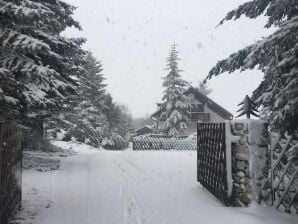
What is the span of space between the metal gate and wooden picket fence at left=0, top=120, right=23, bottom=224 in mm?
5198

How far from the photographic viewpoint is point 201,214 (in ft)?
25.3

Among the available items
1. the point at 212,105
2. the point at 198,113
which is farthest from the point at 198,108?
the point at 212,105

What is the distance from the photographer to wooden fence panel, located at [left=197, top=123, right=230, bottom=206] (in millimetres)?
8500

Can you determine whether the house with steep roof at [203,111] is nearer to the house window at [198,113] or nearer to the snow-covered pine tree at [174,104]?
the house window at [198,113]

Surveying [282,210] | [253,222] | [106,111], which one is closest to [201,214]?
[253,222]

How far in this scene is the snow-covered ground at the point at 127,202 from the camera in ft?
24.3

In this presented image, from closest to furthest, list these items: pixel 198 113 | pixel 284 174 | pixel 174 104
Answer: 1. pixel 284 174
2. pixel 174 104
3. pixel 198 113

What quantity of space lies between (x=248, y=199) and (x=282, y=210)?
0.78 metres

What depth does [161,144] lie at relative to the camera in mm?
35094

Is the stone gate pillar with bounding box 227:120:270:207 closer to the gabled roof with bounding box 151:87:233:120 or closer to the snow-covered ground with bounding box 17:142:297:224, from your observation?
the snow-covered ground with bounding box 17:142:297:224

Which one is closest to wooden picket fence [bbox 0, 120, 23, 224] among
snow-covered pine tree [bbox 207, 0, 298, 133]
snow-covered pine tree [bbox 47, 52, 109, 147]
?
snow-covered pine tree [bbox 207, 0, 298, 133]

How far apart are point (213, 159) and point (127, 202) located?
2274 mm

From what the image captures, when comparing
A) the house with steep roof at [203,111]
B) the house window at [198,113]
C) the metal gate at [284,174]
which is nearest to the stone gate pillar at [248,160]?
the metal gate at [284,174]

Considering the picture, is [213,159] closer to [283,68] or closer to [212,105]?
[283,68]
